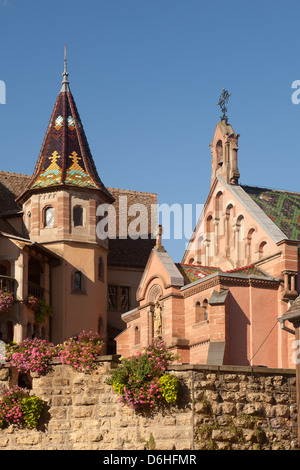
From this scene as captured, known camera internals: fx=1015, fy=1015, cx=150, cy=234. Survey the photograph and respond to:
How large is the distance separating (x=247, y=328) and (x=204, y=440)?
575 inches

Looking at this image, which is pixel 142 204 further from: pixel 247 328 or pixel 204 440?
pixel 204 440

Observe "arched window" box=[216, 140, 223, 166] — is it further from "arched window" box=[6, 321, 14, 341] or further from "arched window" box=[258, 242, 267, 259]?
"arched window" box=[6, 321, 14, 341]

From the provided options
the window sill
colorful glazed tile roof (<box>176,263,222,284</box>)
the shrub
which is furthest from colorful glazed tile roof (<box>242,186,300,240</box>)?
the shrub

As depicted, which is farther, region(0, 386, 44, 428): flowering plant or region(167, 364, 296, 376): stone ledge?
region(0, 386, 44, 428): flowering plant

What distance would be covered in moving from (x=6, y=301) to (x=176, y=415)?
839 inches

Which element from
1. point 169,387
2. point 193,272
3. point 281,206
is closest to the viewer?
point 169,387

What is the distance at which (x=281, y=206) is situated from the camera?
5025cm

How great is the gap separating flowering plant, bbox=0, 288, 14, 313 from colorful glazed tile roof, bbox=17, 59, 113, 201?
7849mm

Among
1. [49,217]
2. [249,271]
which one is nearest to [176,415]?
[249,271]

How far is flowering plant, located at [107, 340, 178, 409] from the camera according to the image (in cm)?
2855

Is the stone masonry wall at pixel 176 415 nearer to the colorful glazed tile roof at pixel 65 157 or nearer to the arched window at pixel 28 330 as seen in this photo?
the arched window at pixel 28 330

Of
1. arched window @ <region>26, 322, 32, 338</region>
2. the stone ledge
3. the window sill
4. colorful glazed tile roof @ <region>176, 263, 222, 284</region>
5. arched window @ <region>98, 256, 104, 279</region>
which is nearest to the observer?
the stone ledge

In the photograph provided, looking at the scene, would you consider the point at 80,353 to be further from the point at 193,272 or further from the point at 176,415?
the point at 193,272

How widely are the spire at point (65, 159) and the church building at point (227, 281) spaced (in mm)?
6824
